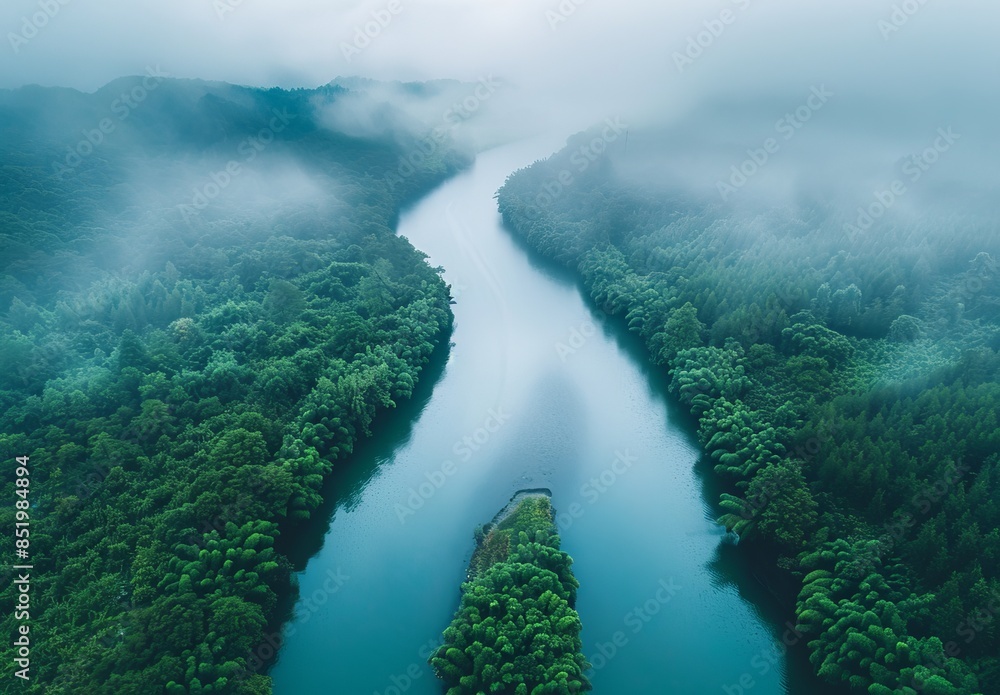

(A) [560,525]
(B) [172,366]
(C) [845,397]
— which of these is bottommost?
(A) [560,525]

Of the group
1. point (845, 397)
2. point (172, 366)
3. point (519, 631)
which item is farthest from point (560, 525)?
point (172, 366)

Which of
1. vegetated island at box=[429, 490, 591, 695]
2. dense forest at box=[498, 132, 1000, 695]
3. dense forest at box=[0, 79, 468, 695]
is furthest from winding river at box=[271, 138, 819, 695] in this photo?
dense forest at box=[0, 79, 468, 695]

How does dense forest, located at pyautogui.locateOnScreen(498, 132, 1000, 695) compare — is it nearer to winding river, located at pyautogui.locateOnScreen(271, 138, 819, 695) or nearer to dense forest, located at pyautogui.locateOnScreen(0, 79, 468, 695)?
winding river, located at pyautogui.locateOnScreen(271, 138, 819, 695)

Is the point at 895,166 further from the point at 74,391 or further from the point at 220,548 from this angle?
the point at 74,391

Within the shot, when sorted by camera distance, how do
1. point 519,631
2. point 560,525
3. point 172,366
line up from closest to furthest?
point 519,631 < point 560,525 < point 172,366

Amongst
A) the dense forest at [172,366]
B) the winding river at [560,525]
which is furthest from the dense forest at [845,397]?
the dense forest at [172,366]

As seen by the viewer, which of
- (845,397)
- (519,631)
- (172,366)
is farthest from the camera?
(172,366)

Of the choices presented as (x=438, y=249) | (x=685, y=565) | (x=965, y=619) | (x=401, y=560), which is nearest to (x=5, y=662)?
(x=401, y=560)

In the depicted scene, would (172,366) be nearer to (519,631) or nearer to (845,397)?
(519,631)
